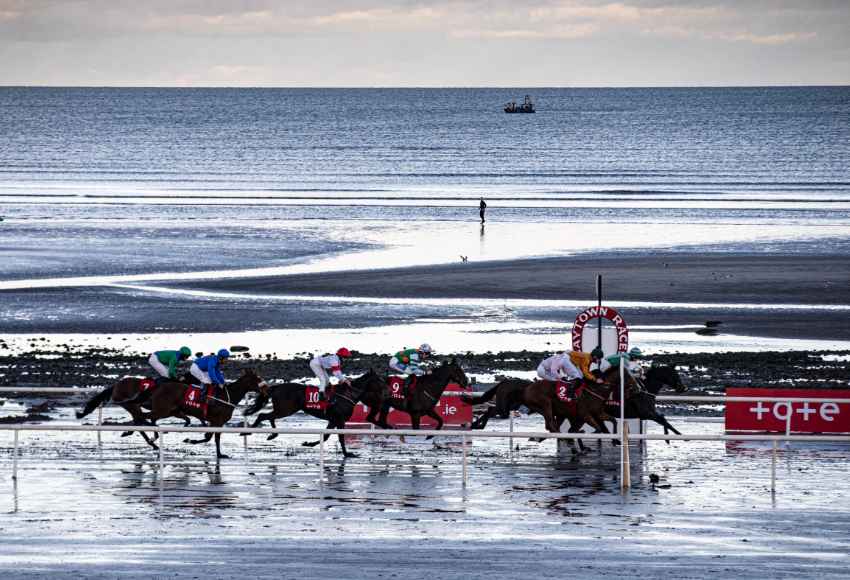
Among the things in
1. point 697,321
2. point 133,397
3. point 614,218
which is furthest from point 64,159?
point 133,397

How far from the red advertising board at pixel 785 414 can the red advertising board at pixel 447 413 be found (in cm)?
432

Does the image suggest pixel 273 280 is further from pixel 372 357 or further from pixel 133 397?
pixel 133 397

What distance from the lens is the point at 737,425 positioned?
2347 centimetres

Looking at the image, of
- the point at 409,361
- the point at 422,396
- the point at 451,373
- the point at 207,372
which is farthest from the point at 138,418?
the point at 451,373

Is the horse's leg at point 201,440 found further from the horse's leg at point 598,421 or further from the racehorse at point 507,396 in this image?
the horse's leg at point 598,421

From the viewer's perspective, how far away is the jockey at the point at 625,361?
22.5 metres

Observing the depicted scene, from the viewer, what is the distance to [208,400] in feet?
73.5

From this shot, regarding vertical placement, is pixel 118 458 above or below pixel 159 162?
below

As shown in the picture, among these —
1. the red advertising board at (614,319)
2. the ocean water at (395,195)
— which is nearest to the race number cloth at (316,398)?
the red advertising board at (614,319)

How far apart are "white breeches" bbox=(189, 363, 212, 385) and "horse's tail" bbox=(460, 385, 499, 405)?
13.4 ft

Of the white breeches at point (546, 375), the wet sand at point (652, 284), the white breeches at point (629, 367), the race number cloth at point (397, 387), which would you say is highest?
the wet sand at point (652, 284)

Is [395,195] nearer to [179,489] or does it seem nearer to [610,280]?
[610,280]

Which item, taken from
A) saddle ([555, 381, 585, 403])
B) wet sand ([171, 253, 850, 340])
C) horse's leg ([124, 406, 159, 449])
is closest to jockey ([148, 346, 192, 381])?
horse's leg ([124, 406, 159, 449])

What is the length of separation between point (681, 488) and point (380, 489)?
13.1 ft
